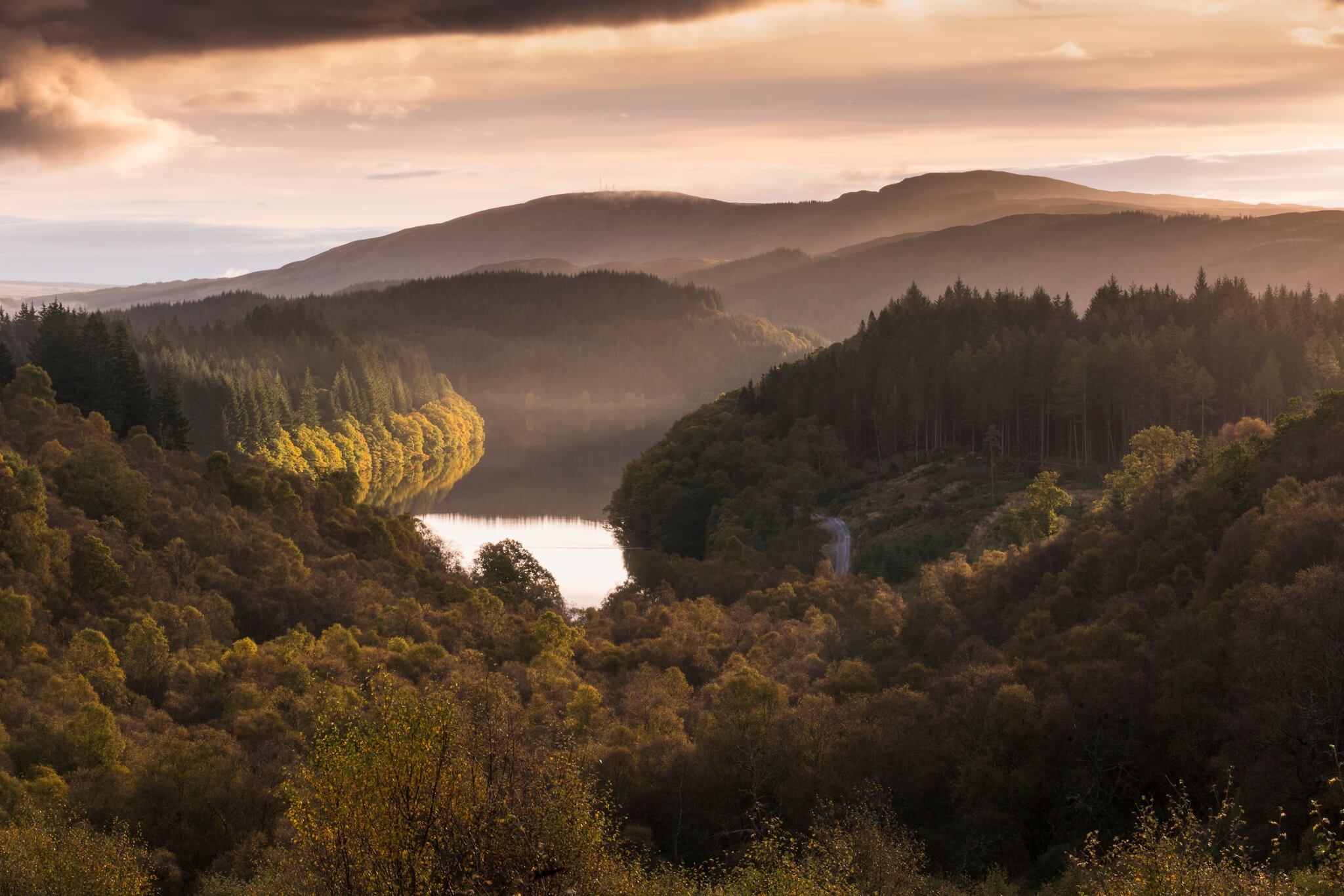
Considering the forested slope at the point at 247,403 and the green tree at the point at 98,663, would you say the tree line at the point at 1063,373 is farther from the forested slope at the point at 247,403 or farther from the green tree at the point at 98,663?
the green tree at the point at 98,663

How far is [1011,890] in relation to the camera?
3281 cm

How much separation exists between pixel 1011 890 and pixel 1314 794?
8490 mm

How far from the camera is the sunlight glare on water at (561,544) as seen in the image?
311ft

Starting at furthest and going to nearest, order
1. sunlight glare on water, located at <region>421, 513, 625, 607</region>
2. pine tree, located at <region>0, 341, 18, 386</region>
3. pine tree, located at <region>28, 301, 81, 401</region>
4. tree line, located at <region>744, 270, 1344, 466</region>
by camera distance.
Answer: tree line, located at <region>744, 270, 1344, 466</region>, sunlight glare on water, located at <region>421, 513, 625, 607</region>, pine tree, located at <region>28, 301, 81, 401</region>, pine tree, located at <region>0, 341, 18, 386</region>

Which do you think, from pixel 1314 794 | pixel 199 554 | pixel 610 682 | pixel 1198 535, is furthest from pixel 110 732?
pixel 1198 535

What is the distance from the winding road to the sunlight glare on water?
16.6 metres

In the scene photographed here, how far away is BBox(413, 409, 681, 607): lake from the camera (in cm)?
10194

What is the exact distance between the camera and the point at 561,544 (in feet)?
378

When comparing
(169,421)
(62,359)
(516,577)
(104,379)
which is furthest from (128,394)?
(516,577)

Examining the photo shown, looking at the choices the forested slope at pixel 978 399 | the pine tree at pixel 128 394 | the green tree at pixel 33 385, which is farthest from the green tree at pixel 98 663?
the forested slope at pixel 978 399

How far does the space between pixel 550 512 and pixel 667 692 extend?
83.8 metres

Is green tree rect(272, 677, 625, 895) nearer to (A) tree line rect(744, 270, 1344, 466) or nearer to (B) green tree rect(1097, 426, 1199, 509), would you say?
(B) green tree rect(1097, 426, 1199, 509)

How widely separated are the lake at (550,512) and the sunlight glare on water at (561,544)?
0.23 feet

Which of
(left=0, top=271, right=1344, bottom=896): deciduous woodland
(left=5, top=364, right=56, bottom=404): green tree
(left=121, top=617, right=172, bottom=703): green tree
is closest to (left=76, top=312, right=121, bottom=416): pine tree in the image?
(left=0, top=271, right=1344, bottom=896): deciduous woodland
